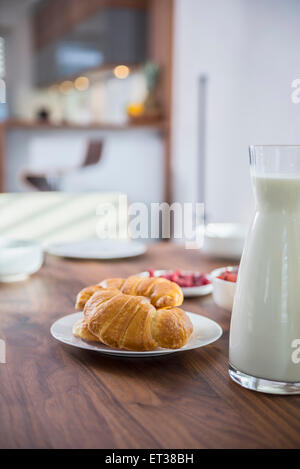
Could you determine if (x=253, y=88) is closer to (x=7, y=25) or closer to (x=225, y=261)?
(x=225, y=261)

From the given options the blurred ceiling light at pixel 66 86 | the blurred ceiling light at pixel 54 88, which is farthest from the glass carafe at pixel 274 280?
the blurred ceiling light at pixel 54 88

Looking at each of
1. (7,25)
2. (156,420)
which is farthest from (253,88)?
(7,25)

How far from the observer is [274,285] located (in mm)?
513

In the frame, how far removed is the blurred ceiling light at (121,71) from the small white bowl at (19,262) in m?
4.87

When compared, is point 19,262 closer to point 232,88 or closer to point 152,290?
point 152,290

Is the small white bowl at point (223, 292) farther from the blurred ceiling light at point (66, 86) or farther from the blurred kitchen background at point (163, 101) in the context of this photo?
the blurred ceiling light at point (66, 86)

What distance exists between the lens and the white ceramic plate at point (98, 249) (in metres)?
1.29

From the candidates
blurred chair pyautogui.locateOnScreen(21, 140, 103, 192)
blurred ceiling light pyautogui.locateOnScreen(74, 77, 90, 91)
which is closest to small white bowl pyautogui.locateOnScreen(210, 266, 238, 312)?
blurred chair pyautogui.locateOnScreen(21, 140, 103, 192)

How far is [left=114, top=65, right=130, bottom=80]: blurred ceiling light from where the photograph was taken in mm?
5627

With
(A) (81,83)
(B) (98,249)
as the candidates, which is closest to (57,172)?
(A) (81,83)

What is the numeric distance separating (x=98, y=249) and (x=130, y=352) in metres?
0.82

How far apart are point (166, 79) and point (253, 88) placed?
5.75 feet

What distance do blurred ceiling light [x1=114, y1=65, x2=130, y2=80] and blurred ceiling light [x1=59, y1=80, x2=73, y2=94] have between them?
148 centimetres

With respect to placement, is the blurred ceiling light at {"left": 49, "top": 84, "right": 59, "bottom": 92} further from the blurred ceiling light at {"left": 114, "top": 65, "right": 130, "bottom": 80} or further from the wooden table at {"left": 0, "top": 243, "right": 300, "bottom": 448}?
the wooden table at {"left": 0, "top": 243, "right": 300, "bottom": 448}
